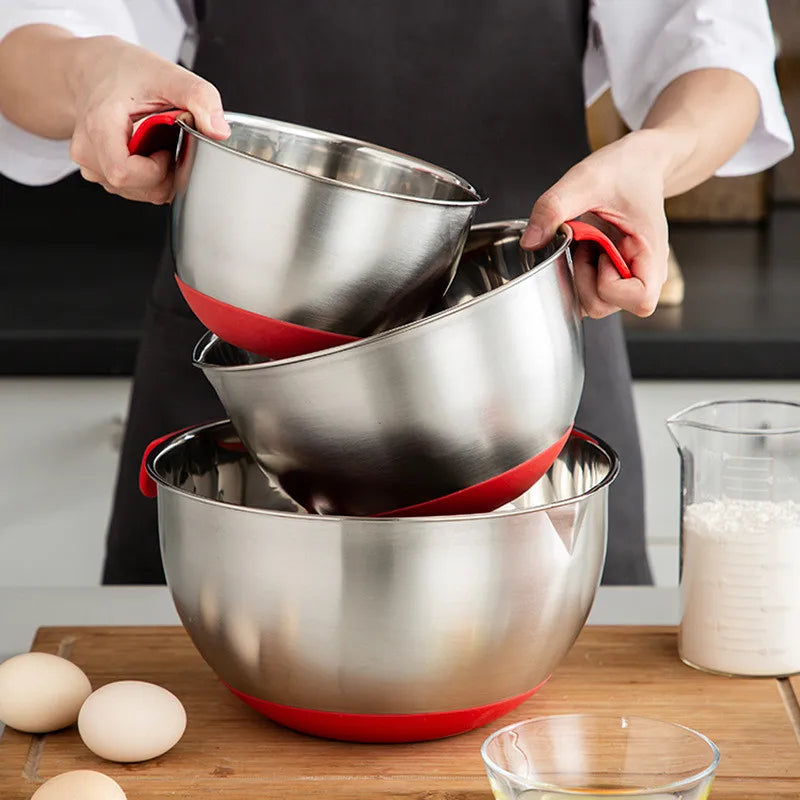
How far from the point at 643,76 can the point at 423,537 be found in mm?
649

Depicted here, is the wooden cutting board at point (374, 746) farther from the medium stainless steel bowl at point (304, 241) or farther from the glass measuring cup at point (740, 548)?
the medium stainless steel bowl at point (304, 241)

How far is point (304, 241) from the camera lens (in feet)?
2.00

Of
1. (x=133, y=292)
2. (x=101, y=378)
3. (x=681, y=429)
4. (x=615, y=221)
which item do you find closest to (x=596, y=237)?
(x=615, y=221)

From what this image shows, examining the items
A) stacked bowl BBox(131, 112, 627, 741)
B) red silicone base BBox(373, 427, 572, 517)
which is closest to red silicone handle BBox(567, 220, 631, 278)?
stacked bowl BBox(131, 112, 627, 741)

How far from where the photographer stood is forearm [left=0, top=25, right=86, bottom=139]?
0.89 m

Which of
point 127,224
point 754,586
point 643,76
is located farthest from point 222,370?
point 127,224

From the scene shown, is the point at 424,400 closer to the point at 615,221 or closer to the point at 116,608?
the point at 615,221

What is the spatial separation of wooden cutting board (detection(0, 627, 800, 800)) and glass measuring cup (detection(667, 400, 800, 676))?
0.02 meters

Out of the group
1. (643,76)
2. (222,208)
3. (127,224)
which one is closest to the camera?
(222,208)

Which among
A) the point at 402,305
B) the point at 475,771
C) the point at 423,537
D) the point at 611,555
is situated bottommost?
the point at 611,555

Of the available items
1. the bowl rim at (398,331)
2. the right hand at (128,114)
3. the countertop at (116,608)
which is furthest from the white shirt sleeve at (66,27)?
the bowl rim at (398,331)

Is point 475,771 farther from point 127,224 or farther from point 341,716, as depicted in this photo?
point 127,224

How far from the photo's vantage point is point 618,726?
0.66 metres

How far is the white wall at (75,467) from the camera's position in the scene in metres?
1.52
